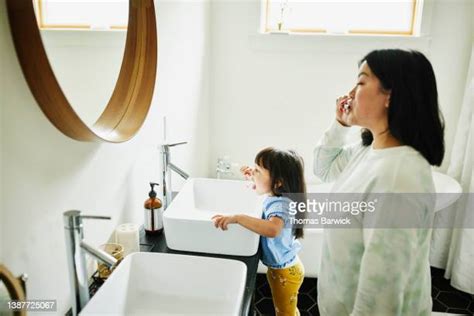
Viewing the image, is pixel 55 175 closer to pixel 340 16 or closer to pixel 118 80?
pixel 118 80

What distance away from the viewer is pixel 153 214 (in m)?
1.43

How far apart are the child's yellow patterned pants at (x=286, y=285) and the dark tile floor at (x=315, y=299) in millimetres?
545

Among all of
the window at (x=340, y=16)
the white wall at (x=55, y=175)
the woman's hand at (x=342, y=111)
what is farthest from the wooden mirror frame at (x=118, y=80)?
the window at (x=340, y=16)

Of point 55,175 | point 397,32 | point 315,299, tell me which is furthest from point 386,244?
point 397,32

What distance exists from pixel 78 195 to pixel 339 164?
803 millimetres

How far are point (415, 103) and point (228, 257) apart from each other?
2.38 ft

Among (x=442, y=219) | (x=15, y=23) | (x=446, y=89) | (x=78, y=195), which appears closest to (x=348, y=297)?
(x=78, y=195)

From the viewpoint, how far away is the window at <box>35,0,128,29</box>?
88 cm

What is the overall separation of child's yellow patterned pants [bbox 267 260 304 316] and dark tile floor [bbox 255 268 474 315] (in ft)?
1.79

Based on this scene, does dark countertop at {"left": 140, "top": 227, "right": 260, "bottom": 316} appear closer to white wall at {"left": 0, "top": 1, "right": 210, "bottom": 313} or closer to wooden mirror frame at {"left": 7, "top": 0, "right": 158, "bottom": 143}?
white wall at {"left": 0, "top": 1, "right": 210, "bottom": 313}

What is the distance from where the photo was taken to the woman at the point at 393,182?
0.93 m

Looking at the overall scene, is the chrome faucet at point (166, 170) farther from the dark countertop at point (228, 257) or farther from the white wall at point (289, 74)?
the white wall at point (289, 74)

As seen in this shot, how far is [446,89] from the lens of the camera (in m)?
2.65

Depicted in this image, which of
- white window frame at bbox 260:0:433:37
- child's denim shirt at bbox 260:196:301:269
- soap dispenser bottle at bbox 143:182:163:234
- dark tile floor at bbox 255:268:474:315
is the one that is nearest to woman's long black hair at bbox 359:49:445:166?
child's denim shirt at bbox 260:196:301:269
